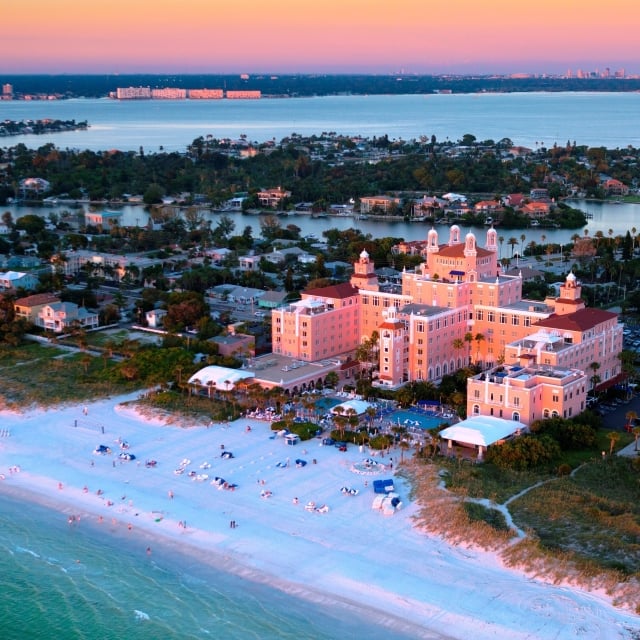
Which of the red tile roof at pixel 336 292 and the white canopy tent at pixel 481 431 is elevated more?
the red tile roof at pixel 336 292

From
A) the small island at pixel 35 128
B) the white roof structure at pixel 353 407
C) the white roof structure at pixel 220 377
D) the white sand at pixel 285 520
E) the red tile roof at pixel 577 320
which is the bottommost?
the white sand at pixel 285 520

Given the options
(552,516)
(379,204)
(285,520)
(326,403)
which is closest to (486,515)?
(552,516)

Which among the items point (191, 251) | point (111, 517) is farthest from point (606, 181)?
point (111, 517)

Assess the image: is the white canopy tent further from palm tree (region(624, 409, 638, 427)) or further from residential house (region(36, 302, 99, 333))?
residential house (region(36, 302, 99, 333))

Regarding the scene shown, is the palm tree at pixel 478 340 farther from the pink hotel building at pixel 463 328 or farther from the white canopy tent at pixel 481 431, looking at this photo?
the white canopy tent at pixel 481 431

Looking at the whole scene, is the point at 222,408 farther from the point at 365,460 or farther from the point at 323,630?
the point at 323,630

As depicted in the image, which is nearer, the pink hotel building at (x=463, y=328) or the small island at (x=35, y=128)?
the pink hotel building at (x=463, y=328)

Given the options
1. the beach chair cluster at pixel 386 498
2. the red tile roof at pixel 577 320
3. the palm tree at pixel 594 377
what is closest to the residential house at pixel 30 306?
the red tile roof at pixel 577 320

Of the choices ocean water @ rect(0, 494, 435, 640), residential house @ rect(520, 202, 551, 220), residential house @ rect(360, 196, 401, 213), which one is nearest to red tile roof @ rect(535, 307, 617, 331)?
ocean water @ rect(0, 494, 435, 640)
